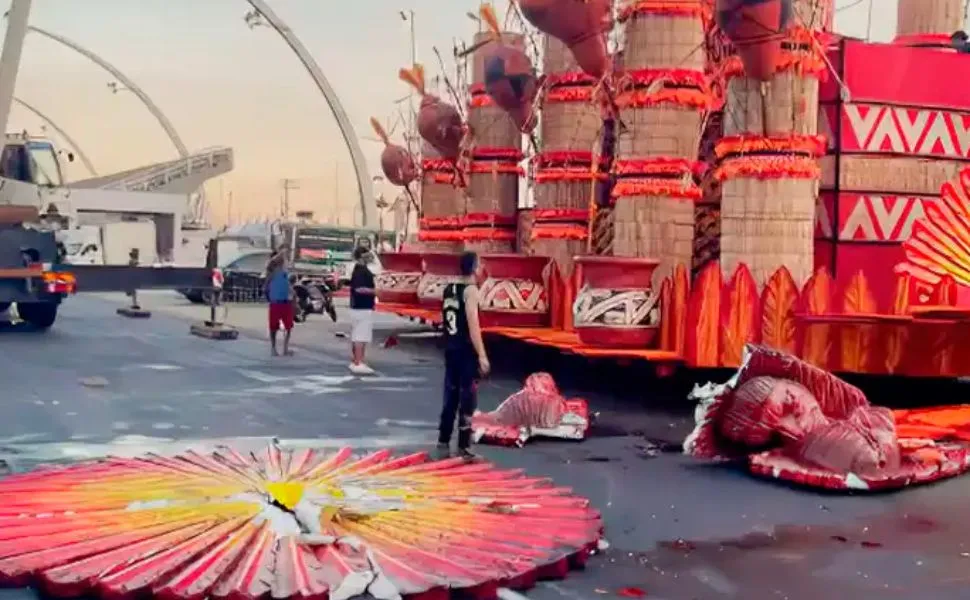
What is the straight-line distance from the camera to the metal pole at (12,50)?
125 feet

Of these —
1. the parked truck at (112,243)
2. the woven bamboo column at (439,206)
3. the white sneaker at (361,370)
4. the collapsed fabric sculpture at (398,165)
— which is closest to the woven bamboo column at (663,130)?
the white sneaker at (361,370)

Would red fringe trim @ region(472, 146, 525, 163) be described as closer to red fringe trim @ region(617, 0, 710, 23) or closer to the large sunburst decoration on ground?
red fringe trim @ region(617, 0, 710, 23)

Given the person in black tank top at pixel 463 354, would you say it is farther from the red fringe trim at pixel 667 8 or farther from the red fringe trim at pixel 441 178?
the red fringe trim at pixel 441 178

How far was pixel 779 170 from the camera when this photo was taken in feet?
41.1

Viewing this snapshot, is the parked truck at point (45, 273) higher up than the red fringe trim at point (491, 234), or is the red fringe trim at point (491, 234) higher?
the red fringe trim at point (491, 234)

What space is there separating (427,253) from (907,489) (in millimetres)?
12615

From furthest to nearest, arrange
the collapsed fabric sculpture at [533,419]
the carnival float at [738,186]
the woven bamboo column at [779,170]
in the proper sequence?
the woven bamboo column at [779,170]
the carnival float at [738,186]
the collapsed fabric sculpture at [533,419]

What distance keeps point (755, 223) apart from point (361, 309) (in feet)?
19.4

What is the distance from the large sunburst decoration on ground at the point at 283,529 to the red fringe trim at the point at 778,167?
Answer: 209 inches

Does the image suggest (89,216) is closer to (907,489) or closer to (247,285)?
(247,285)

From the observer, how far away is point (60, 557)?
20.0ft

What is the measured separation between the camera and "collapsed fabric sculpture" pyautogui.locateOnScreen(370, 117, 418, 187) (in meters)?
25.7

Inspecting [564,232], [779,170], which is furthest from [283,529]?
[564,232]

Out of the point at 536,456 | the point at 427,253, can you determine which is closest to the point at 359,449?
the point at 536,456
